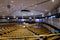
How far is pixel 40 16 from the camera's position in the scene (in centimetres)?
3597

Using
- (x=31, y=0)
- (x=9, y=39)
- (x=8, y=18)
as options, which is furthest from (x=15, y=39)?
(x=8, y=18)

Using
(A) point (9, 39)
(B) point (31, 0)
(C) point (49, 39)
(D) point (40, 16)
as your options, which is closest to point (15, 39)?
(A) point (9, 39)

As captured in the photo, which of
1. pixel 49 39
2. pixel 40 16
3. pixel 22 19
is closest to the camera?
pixel 49 39

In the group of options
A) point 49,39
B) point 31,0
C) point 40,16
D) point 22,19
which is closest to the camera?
point 49,39

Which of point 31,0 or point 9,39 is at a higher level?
point 31,0

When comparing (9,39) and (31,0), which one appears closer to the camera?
(9,39)

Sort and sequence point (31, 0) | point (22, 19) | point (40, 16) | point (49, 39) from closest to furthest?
point (49, 39), point (31, 0), point (40, 16), point (22, 19)

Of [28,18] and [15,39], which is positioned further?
[28,18]

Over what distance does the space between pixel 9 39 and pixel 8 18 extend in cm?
3648

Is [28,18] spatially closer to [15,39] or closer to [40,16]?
[40,16]

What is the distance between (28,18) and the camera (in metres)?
38.2

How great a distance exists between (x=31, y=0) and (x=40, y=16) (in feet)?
49.8

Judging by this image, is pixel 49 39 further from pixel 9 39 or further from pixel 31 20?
pixel 31 20

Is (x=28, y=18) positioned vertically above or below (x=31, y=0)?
below
